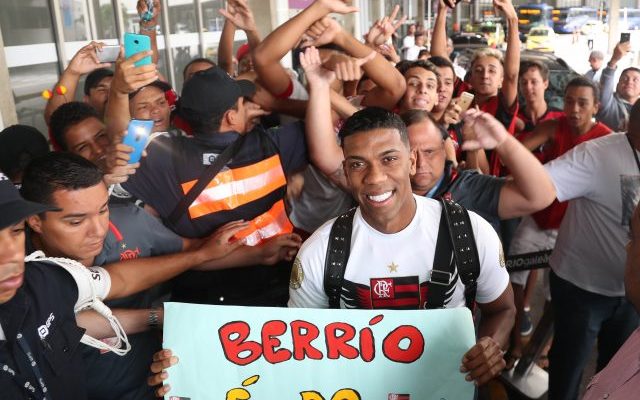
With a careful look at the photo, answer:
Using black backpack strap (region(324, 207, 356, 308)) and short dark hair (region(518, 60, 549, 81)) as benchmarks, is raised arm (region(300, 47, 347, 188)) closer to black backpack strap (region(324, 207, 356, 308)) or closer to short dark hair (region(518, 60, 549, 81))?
black backpack strap (region(324, 207, 356, 308))

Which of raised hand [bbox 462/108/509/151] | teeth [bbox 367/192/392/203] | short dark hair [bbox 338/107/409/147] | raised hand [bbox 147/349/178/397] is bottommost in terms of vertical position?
raised hand [bbox 147/349/178/397]

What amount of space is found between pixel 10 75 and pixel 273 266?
Answer: 314 cm

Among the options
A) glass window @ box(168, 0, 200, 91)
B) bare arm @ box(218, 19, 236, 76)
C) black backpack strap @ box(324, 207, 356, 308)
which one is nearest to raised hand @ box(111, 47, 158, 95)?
black backpack strap @ box(324, 207, 356, 308)

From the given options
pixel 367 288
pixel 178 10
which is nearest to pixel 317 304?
pixel 367 288

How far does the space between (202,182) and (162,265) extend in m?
0.41

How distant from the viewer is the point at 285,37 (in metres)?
2.65

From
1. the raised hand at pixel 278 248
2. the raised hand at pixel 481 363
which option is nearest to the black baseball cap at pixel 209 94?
the raised hand at pixel 278 248

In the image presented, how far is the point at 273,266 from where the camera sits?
2.60m

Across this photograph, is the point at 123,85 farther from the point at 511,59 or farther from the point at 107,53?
the point at 511,59

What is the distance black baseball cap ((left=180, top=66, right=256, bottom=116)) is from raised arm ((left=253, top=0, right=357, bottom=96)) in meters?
0.33

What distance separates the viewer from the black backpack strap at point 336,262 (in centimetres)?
189

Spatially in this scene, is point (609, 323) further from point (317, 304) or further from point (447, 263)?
point (317, 304)

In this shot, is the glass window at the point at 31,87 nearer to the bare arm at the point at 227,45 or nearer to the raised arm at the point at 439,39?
the bare arm at the point at 227,45

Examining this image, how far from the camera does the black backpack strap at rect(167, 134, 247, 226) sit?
2363 millimetres
